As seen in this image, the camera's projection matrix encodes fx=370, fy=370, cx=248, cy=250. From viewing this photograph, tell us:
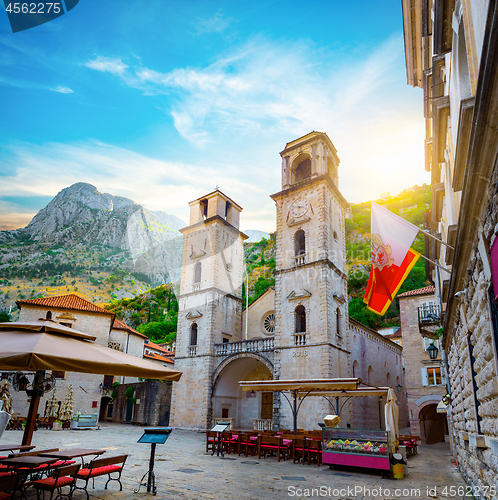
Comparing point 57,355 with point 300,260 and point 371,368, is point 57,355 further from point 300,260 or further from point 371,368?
point 371,368

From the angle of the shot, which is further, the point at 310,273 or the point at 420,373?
the point at 310,273

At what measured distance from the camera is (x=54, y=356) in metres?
5.33

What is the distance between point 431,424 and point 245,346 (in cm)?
1306

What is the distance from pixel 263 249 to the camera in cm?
7625

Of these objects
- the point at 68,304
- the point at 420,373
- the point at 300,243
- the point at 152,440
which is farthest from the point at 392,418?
Result: the point at 68,304

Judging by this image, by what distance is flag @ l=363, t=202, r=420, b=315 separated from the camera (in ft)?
24.5

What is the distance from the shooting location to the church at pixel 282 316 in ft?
72.6

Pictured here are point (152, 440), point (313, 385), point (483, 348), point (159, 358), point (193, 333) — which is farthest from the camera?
point (159, 358)

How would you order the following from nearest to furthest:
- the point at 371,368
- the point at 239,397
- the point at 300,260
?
the point at 300,260 < the point at 239,397 < the point at 371,368

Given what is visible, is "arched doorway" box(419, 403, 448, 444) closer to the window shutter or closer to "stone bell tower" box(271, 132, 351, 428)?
the window shutter

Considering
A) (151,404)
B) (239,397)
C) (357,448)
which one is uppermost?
(239,397)

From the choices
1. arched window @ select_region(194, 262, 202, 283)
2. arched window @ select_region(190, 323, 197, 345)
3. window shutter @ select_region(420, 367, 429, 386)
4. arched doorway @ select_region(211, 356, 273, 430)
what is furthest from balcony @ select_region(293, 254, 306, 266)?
window shutter @ select_region(420, 367, 429, 386)

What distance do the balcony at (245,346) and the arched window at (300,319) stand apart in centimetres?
199

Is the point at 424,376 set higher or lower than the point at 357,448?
higher
